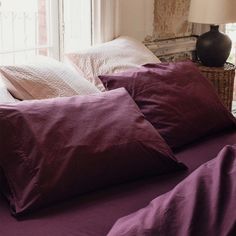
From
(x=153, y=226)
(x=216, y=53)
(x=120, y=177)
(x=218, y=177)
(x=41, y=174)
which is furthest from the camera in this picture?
(x=216, y=53)

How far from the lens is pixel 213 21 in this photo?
3051mm

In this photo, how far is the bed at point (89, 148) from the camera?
1389 mm

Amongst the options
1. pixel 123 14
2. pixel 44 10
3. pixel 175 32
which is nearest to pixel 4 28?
pixel 44 10

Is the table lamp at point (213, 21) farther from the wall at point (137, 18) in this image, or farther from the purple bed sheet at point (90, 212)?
the purple bed sheet at point (90, 212)

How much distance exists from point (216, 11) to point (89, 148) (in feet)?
6.19

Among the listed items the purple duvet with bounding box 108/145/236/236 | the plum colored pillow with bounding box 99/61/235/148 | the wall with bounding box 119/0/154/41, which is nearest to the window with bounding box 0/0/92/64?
the wall with bounding box 119/0/154/41

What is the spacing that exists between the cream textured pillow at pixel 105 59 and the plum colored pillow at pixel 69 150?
0.64 metres

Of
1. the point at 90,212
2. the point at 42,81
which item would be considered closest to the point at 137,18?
the point at 42,81

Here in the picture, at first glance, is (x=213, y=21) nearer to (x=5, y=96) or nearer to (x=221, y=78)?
(x=221, y=78)

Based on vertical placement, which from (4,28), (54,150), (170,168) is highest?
(4,28)

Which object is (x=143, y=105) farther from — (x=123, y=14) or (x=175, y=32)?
(x=175, y=32)

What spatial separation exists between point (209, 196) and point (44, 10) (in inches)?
73.2

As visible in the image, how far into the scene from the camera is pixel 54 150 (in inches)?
57.6

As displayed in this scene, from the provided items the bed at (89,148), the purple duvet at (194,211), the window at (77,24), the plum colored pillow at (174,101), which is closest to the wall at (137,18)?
the window at (77,24)
